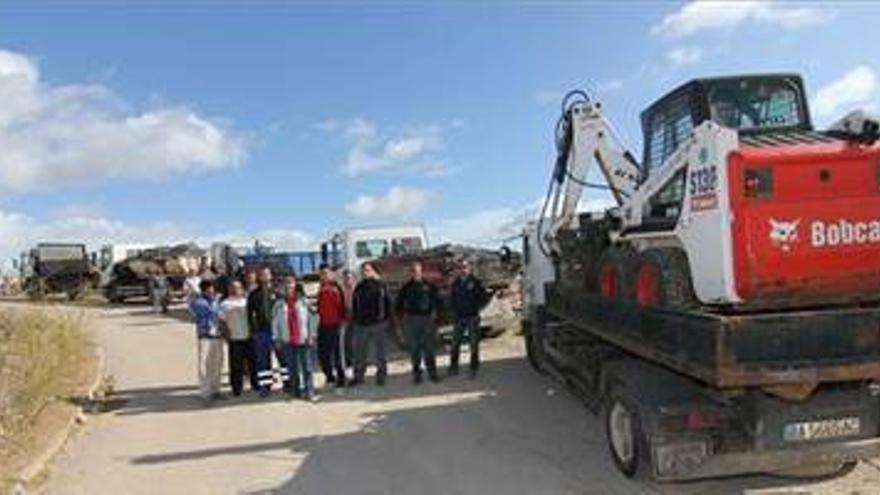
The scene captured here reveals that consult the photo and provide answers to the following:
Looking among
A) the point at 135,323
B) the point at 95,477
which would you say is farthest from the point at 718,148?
the point at 135,323

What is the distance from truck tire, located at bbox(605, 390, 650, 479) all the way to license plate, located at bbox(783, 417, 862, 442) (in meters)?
1.20

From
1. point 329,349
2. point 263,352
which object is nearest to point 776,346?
point 329,349

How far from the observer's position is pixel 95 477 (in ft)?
42.0

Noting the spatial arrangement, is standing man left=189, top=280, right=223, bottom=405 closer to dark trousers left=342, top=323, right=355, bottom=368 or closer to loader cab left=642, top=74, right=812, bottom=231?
dark trousers left=342, top=323, right=355, bottom=368

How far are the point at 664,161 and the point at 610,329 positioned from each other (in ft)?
5.74

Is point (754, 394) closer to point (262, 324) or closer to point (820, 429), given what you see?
point (820, 429)

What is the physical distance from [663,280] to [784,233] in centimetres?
147

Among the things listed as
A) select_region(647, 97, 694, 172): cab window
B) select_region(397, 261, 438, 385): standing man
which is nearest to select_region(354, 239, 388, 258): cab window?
select_region(397, 261, 438, 385): standing man

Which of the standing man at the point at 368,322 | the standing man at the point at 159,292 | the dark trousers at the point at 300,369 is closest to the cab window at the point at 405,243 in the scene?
the standing man at the point at 368,322

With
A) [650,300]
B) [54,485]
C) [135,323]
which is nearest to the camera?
[650,300]

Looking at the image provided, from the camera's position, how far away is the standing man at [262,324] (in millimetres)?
18047

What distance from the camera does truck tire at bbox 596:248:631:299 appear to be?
1265cm

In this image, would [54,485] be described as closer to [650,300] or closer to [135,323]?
[650,300]

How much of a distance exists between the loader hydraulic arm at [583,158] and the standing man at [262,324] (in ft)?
14.2
